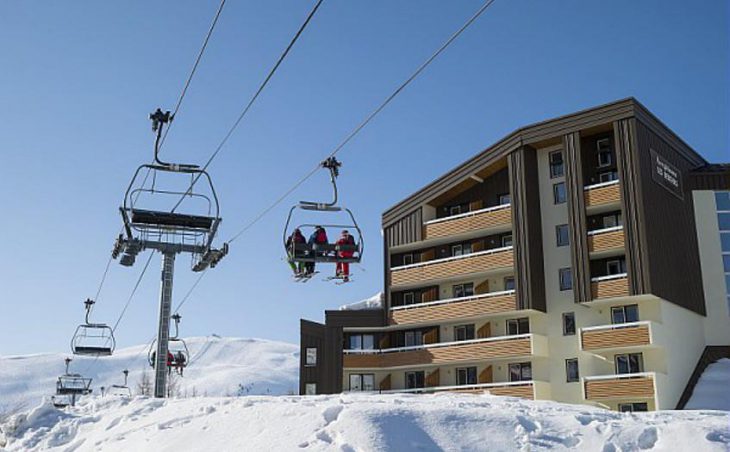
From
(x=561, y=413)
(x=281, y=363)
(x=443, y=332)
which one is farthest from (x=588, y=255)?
(x=281, y=363)

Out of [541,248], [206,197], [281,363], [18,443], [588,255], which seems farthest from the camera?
[281,363]

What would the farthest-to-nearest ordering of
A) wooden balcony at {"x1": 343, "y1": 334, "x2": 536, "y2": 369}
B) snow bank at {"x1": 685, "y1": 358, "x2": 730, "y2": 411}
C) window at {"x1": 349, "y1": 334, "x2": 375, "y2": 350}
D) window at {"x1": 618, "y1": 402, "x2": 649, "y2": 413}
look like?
window at {"x1": 349, "y1": 334, "x2": 375, "y2": 350} → wooden balcony at {"x1": 343, "y1": 334, "x2": 536, "y2": 369} → window at {"x1": 618, "y1": 402, "x2": 649, "y2": 413} → snow bank at {"x1": 685, "y1": 358, "x2": 730, "y2": 411}

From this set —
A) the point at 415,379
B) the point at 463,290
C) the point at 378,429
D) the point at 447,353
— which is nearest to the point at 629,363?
the point at 447,353

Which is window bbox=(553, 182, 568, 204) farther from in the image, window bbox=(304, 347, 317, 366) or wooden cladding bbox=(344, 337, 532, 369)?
window bbox=(304, 347, 317, 366)

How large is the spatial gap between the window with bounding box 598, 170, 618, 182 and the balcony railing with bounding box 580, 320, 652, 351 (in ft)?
23.9

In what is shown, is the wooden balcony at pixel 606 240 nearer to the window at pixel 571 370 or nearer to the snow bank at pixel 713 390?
the window at pixel 571 370

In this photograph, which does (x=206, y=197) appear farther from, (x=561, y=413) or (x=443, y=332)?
(x=443, y=332)

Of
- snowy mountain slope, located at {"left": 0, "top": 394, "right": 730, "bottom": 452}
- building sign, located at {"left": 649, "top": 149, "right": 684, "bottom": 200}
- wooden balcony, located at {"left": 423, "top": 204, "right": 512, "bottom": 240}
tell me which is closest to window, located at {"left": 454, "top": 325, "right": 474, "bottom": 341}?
wooden balcony, located at {"left": 423, "top": 204, "right": 512, "bottom": 240}

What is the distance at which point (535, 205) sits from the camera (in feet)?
140

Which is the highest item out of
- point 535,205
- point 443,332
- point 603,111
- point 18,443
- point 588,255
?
point 603,111

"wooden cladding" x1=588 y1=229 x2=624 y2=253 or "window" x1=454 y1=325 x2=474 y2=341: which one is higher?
"wooden cladding" x1=588 y1=229 x2=624 y2=253

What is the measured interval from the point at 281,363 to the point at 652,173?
155357mm

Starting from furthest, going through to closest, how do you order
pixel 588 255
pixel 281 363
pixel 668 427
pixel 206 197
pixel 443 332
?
pixel 281 363
pixel 443 332
pixel 588 255
pixel 206 197
pixel 668 427

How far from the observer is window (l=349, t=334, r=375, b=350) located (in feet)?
158
